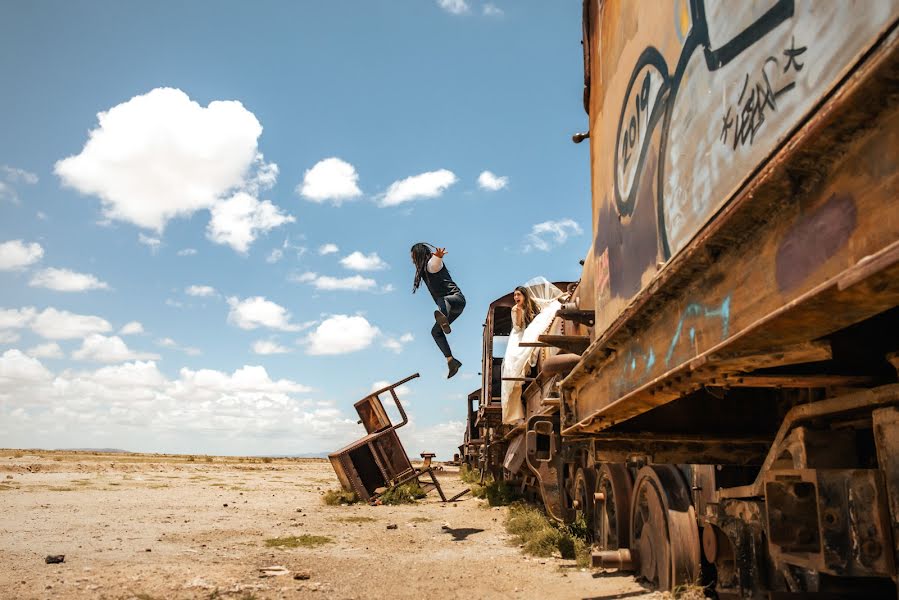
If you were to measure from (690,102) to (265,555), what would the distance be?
7.32 meters

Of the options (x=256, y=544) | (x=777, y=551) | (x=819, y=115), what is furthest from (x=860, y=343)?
(x=256, y=544)

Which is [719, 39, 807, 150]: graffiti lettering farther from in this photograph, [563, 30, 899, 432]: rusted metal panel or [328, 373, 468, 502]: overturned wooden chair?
[328, 373, 468, 502]: overturned wooden chair

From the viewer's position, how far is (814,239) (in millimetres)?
1388

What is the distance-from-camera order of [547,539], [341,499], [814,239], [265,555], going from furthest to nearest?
[341,499]
[547,539]
[265,555]
[814,239]

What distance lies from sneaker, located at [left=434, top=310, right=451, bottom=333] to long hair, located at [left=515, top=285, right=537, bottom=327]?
1.28 meters

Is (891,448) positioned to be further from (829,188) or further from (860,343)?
(829,188)

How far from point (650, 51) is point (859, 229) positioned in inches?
59.6

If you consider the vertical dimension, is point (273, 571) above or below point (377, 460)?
below

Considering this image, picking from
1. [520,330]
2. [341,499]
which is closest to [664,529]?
[520,330]

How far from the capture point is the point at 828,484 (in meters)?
2.15

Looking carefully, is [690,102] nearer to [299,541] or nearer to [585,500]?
[585,500]

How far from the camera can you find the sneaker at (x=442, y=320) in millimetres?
10609

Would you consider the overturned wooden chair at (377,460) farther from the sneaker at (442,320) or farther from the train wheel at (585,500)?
the train wheel at (585,500)

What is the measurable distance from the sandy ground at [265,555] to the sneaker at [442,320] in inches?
123
